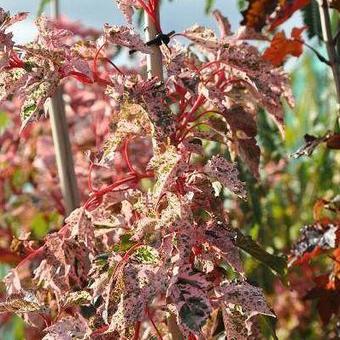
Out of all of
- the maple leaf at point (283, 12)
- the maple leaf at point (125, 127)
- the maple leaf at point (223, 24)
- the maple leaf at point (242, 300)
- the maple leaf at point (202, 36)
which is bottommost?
the maple leaf at point (242, 300)

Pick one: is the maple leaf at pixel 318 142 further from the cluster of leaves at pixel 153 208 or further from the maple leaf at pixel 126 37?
the maple leaf at pixel 126 37

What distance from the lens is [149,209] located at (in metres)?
1.16

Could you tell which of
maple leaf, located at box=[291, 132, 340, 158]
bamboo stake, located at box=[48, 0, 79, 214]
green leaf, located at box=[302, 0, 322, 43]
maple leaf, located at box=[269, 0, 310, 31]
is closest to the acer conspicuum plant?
maple leaf, located at box=[291, 132, 340, 158]

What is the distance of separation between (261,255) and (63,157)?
0.55 metres

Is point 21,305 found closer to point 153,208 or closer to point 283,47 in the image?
point 153,208

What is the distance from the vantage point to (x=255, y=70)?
4.45 feet

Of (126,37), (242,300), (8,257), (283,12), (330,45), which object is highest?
(283,12)

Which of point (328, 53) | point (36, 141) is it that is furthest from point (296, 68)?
point (328, 53)

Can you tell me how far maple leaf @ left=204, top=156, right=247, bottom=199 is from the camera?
1121 mm

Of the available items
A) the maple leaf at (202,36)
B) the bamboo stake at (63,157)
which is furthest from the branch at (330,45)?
the bamboo stake at (63,157)

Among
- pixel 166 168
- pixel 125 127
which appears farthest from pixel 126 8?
pixel 166 168

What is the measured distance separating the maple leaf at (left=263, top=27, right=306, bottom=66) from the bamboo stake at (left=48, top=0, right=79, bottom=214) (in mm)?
445

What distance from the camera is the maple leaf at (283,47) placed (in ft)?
5.77

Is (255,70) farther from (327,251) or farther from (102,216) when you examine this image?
(327,251)
